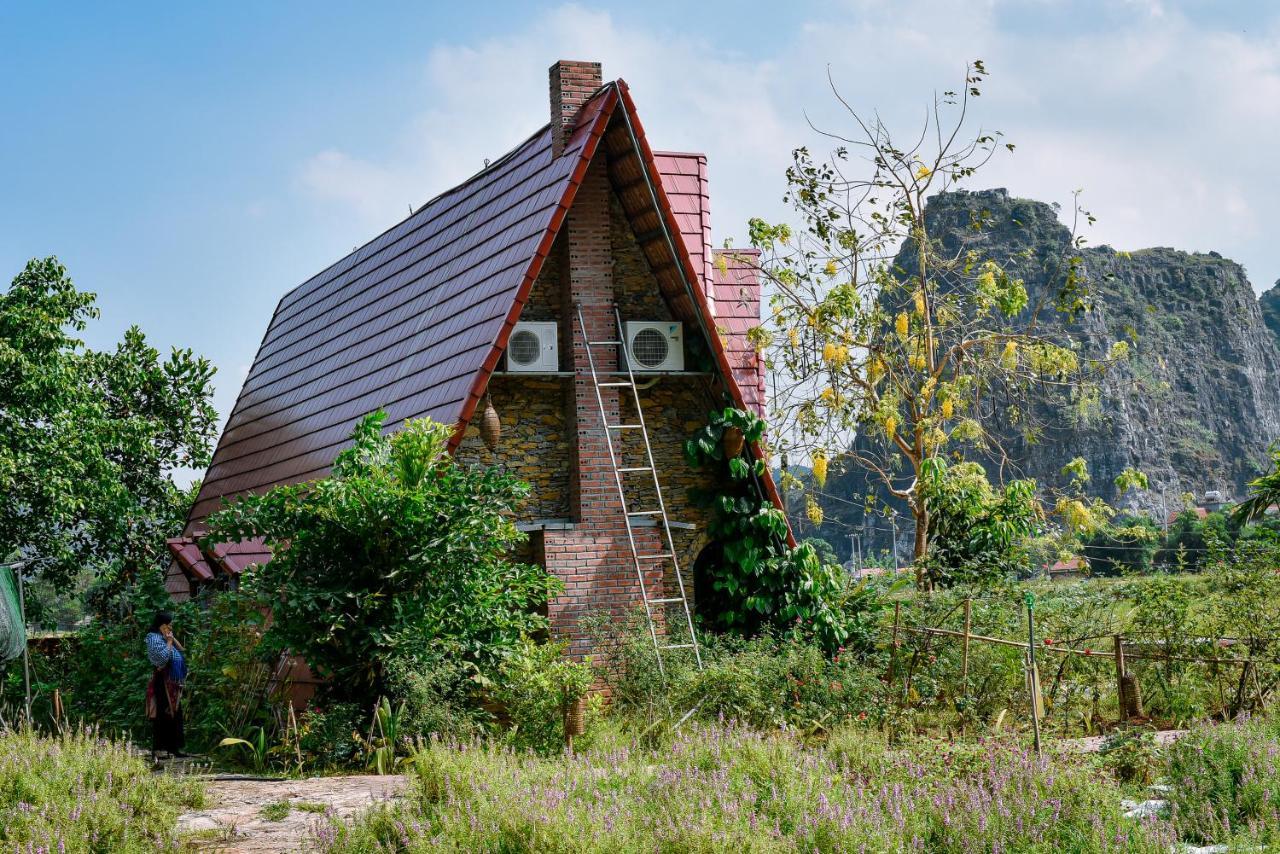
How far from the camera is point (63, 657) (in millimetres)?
17312

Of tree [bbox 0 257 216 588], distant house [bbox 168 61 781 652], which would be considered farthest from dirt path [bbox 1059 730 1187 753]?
tree [bbox 0 257 216 588]

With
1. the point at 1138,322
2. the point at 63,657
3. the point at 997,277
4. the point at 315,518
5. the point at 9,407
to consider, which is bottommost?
the point at 63,657

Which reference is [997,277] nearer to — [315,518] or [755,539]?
[755,539]

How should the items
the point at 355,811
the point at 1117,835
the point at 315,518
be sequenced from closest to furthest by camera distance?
the point at 1117,835, the point at 355,811, the point at 315,518

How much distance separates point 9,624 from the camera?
13883 mm

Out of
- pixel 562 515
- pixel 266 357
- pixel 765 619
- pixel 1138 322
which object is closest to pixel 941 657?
pixel 765 619

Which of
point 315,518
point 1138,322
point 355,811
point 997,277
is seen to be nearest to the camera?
point 355,811

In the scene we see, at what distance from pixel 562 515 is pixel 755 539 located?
2115 mm

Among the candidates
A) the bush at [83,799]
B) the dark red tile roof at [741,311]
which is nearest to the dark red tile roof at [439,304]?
the dark red tile roof at [741,311]

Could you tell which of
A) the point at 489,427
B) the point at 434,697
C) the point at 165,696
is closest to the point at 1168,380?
the point at 489,427

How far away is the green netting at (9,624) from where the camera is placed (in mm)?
13727

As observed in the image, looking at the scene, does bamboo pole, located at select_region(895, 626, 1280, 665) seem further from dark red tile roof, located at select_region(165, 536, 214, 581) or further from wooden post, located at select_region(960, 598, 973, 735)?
dark red tile roof, located at select_region(165, 536, 214, 581)

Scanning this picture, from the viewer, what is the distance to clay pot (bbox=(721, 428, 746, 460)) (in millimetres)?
13695

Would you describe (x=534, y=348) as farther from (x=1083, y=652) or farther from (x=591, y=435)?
(x=1083, y=652)
